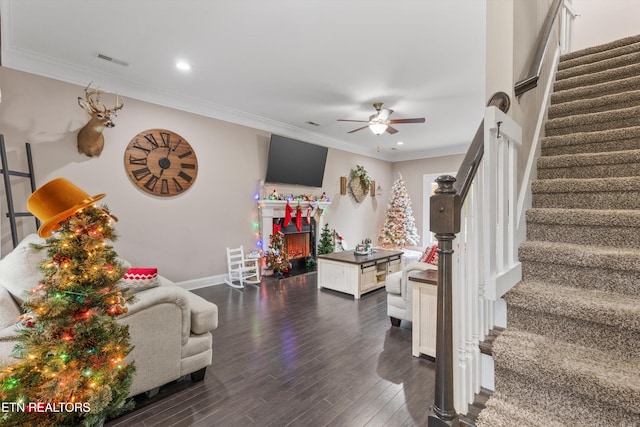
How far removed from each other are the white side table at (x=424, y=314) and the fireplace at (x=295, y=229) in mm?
3454

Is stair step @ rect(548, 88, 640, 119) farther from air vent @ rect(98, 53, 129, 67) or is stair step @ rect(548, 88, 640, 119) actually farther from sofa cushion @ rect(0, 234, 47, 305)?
air vent @ rect(98, 53, 129, 67)

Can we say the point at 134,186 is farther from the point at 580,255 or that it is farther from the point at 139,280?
the point at 580,255

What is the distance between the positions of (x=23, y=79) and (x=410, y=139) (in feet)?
21.9

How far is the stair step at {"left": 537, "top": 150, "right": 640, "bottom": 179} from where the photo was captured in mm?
1752

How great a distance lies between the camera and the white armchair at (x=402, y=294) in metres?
2.89

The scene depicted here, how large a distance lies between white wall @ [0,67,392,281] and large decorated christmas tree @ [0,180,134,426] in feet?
9.14

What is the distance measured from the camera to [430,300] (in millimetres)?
2459

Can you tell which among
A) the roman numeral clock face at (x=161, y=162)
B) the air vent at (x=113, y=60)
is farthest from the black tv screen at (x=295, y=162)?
the air vent at (x=113, y=60)

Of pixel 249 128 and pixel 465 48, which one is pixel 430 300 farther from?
pixel 249 128

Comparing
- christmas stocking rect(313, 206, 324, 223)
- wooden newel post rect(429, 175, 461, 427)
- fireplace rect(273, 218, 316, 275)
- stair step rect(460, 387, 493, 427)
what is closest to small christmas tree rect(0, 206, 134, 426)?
wooden newel post rect(429, 175, 461, 427)

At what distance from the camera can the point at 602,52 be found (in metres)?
2.81

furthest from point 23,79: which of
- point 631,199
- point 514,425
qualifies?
point 631,199

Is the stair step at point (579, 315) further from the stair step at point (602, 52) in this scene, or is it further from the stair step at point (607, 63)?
the stair step at point (602, 52)

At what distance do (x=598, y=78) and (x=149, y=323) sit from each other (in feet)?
13.3
